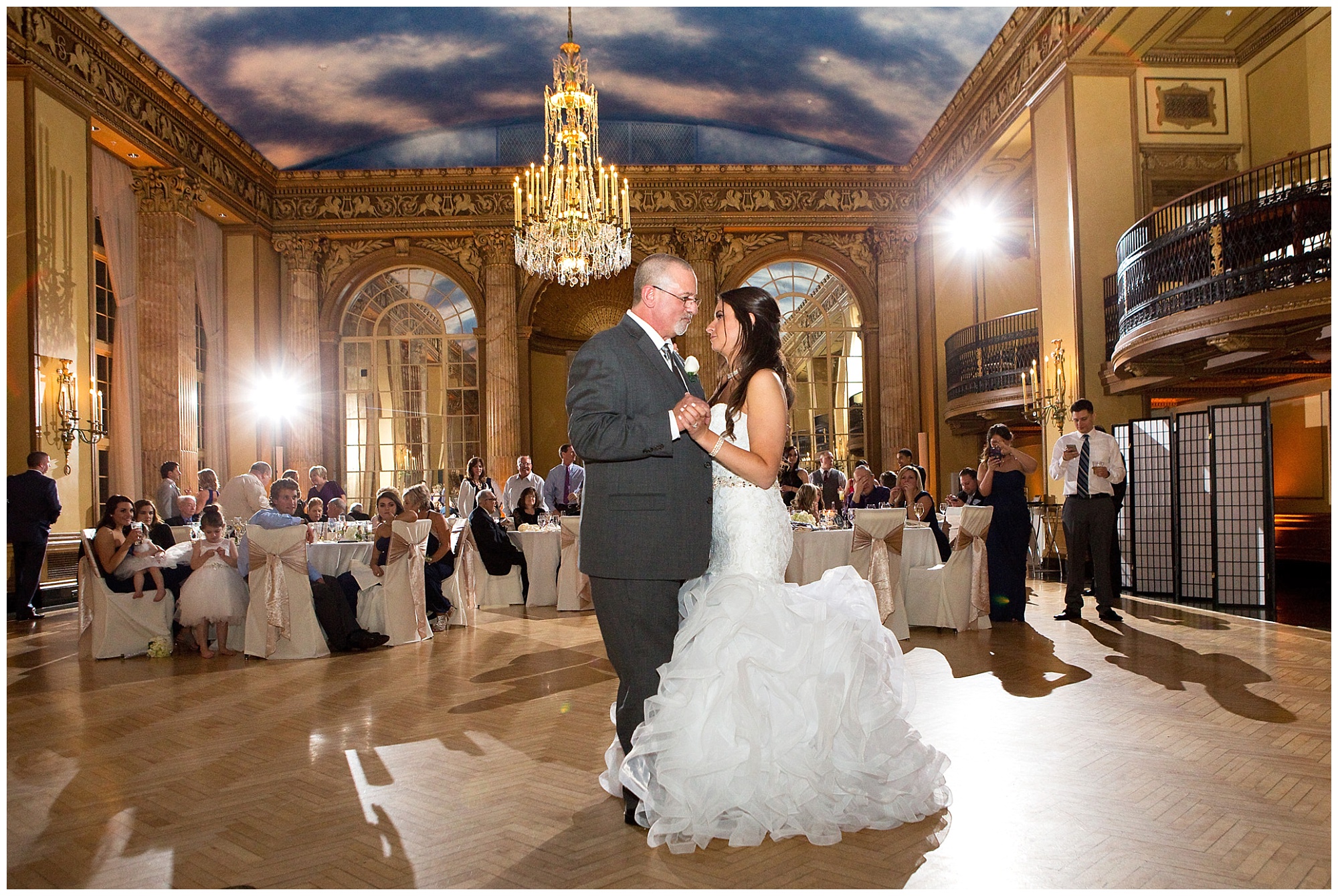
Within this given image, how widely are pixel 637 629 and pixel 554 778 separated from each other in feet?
2.81

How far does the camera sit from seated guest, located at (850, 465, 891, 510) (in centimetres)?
852

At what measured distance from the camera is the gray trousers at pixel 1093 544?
6957mm

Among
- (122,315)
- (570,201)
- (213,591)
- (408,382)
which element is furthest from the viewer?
(408,382)

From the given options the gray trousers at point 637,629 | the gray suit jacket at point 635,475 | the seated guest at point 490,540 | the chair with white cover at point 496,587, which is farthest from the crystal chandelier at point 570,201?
the gray trousers at point 637,629

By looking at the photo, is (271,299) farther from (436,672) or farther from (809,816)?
(809,816)

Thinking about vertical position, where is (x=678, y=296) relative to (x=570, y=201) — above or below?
below

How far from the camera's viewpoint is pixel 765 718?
2676mm

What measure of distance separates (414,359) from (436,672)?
10.4m

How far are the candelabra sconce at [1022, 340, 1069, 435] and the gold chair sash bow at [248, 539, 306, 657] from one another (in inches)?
306

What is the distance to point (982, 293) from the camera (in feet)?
46.3

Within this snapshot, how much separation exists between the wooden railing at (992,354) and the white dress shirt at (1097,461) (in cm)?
403

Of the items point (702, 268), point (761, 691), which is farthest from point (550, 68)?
point (761, 691)

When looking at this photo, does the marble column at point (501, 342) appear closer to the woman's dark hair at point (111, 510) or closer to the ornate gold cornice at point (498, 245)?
the ornate gold cornice at point (498, 245)

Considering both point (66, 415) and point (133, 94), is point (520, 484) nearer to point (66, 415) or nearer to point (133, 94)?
point (66, 415)
